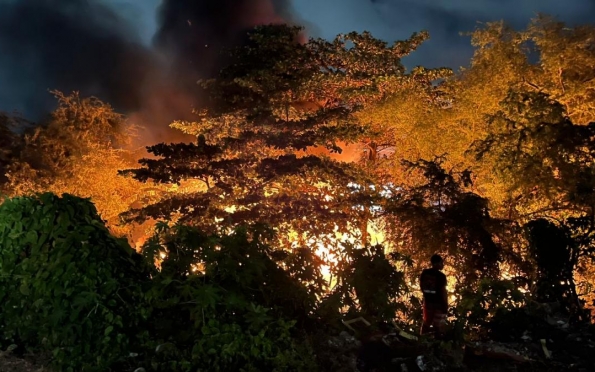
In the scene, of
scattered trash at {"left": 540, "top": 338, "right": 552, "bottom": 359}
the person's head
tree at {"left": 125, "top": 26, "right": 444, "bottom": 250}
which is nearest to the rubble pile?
scattered trash at {"left": 540, "top": 338, "right": 552, "bottom": 359}

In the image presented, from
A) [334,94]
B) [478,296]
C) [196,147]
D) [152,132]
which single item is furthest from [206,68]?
[478,296]

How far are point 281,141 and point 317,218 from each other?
3109 millimetres

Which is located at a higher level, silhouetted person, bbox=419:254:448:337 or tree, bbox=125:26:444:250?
tree, bbox=125:26:444:250

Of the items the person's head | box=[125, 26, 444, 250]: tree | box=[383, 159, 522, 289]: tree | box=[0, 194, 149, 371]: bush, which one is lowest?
box=[0, 194, 149, 371]: bush

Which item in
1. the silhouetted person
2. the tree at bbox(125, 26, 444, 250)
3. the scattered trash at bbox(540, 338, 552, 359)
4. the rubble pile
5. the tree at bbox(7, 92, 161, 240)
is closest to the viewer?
the rubble pile


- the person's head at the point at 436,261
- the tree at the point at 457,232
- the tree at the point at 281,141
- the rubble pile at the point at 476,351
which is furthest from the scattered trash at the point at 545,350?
the tree at the point at 281,141

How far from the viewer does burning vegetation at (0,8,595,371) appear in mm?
4562

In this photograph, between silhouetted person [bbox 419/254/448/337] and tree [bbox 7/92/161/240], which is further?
tree [bbox 7/92/161/240]

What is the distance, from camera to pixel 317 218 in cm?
1728

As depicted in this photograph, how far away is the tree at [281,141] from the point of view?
16.9 meters

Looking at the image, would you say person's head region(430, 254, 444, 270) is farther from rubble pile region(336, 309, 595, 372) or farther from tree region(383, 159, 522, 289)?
tree region(383, 159, 522, 289)

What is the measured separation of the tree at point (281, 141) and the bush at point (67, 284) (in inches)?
398

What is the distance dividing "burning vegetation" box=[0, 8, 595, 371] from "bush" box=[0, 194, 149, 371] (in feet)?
0.07

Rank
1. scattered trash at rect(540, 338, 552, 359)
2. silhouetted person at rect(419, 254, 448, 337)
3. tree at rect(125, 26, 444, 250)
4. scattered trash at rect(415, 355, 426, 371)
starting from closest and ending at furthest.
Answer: scattered trash at rect(415, 355, 426, 371)
scattered trash at rect(540, 338, 552, 359)
silhouetted person at rect(419, 254, 448, 337)
tree at rect(125, 26, 444, 250)
